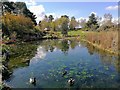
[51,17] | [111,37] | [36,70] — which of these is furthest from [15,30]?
[51,17]

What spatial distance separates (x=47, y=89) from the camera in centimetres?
1433

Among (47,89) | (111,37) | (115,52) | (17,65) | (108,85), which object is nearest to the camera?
(47,89)

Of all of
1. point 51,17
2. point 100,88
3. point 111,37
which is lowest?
point 100,88

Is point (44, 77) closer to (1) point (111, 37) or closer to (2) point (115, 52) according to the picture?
(2) point (115, 52)

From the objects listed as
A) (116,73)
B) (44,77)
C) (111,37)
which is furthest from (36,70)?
(111,37)

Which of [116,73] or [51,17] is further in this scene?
[51,17]

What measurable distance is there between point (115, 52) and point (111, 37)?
3.26 metres

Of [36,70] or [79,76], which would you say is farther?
[36,70]

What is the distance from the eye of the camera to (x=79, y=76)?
17.8 metres

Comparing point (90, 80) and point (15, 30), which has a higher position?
point (15, 30)

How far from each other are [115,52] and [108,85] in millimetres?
14569

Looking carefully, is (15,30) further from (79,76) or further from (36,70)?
(79,76)

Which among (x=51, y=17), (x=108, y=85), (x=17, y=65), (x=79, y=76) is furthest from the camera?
(x=51, y=17)

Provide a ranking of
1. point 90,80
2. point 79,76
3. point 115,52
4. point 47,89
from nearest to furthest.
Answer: point 47,89 < point 90,80 < point 79,76 < point 115,52
